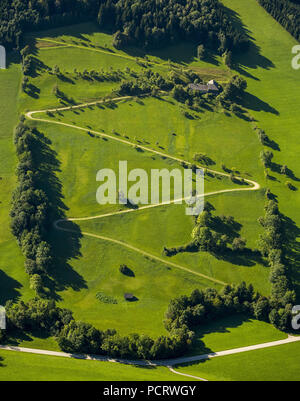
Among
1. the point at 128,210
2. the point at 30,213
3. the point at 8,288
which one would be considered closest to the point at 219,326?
the point at 128,210

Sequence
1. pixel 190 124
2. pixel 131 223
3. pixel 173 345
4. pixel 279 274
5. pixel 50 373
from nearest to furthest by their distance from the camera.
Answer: pixel 50 373, pixel 173 345, pixel 279 274, pixel 131 223, pixel 190 124

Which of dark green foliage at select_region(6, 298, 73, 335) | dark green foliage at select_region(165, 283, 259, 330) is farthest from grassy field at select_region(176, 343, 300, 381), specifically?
dark green foliage at select_region(6, 298, 73, 335)

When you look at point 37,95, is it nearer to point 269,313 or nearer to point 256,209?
point 256,209

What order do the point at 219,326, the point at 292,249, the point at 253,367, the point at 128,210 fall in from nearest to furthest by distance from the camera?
the point at 253,367 < the point at 219,326 < the point at 292,249 < the point at 128,210

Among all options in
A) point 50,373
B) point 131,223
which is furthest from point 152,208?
point 50,373

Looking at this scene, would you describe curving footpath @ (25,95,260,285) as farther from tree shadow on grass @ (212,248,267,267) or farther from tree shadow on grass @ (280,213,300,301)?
tree shadow on grass @ (280,213,300,301)

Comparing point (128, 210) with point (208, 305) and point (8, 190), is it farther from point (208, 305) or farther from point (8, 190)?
point (208, 305)

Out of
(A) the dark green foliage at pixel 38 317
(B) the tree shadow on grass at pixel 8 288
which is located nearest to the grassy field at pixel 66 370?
(A) the dark green foliage at pixel 38 317
